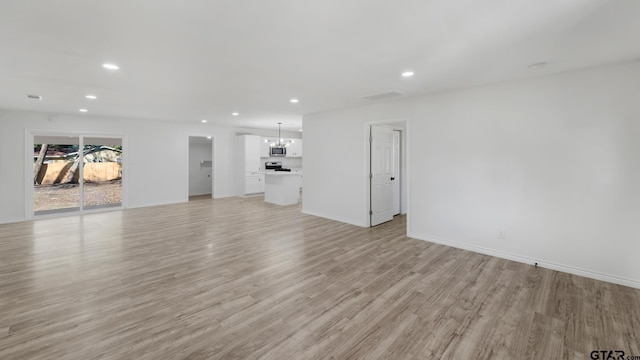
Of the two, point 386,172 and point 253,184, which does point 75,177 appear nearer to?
point 253,184

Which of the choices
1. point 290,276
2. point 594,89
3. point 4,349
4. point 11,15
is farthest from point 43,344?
point 594,89

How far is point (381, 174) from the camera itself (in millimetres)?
6047

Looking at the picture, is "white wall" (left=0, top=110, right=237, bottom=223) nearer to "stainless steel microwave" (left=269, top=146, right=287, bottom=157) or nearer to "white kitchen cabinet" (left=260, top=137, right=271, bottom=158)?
"white kitchen cabinet" (left=260, top=137, right=271, bottom=158)

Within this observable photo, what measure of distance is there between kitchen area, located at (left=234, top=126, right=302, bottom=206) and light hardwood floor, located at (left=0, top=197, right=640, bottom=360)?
3.83 metres

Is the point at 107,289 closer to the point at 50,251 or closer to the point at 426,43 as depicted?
the point at 50,251

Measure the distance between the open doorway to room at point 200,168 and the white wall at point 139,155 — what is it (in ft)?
3.16

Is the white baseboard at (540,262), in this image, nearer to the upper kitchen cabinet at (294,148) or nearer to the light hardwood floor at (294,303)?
the light hardwood floor at (294,303)

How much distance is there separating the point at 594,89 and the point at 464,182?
184 cm

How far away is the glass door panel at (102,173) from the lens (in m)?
7.38

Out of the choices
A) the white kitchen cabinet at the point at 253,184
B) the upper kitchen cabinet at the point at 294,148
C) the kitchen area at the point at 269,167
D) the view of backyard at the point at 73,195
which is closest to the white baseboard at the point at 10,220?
the view of backyard at the point at 73,195

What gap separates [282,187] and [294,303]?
18.9 ft

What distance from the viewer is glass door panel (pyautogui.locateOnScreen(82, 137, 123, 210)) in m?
7.38

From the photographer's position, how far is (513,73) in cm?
355

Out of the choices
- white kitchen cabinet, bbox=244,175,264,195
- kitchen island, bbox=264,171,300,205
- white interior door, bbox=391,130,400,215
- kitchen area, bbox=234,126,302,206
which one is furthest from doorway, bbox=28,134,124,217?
white interior door, bbox=391,130,400,215
